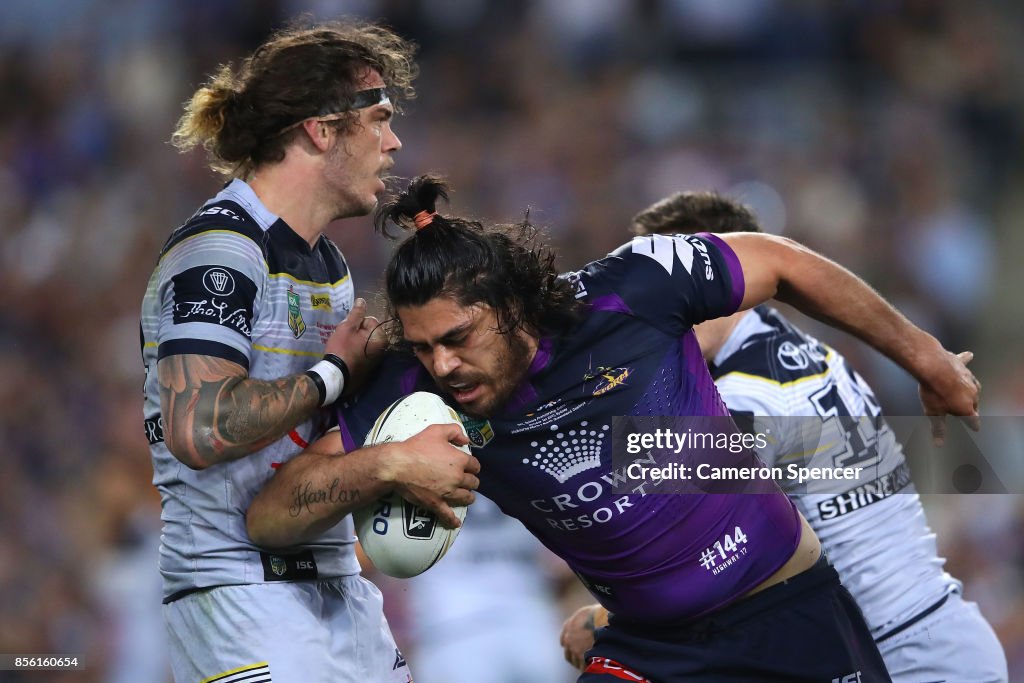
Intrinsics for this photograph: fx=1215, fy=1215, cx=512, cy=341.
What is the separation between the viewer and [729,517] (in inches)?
156

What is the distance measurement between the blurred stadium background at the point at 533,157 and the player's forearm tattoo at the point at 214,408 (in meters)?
4.59

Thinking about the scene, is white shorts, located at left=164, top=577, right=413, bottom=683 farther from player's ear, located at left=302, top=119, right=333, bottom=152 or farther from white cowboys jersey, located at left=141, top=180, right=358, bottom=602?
player's ear, located at left=302, top=119, right=333, bottom=152

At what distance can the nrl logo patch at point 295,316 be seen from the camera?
4.02 metres

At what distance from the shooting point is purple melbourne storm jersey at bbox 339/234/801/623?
392cm

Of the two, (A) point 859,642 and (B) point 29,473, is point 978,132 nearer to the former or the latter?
(A) point 859,642

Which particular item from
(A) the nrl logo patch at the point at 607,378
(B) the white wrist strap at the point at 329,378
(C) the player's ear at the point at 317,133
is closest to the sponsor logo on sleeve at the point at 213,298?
(B) the white wrist strap at the point at 329,378

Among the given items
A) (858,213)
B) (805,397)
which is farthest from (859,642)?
(858,213)

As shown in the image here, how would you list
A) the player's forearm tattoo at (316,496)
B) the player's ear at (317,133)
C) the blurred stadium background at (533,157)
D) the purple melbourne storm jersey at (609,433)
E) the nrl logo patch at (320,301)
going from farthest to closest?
the blurred stadium background at (533,157) < the player's ear at (317,133) < the nrl logo patch at (320,301) < the purple melbourne storm jersey at (609,433) < the player's forearm tattoo at (316,496)

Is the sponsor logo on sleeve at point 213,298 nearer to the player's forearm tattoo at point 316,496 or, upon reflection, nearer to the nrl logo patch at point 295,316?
the nrl logo patch at point 295,316

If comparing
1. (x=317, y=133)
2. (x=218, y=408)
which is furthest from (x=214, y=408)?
(x=317, y=133)

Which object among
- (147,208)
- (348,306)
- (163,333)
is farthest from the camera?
(147,208)

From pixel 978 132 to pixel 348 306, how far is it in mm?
7916

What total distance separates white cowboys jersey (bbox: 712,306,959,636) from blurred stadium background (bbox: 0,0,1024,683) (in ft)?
13.4

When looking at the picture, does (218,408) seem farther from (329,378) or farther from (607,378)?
(607,378)
